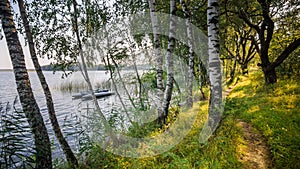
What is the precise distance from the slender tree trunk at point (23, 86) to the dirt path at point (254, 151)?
3.92 meters

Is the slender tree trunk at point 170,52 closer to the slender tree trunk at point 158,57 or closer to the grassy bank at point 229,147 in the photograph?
the slender tree trunk at point 158,57

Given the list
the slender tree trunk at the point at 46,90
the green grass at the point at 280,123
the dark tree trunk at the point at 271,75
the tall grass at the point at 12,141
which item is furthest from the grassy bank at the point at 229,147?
the dark tree trunk at the point at 271,75

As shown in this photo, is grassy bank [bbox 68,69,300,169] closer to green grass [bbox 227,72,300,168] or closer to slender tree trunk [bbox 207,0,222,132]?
green grass [bbox 227,72,300,168]

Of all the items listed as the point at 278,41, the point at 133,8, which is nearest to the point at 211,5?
the point at 133,8

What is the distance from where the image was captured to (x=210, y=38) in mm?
5395

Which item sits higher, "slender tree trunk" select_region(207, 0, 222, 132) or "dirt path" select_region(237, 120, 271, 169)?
"slender tree trunk" select_region(207, 0, 222, 132)

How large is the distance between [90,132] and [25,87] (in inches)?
113

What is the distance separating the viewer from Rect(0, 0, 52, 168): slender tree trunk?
11.6 feet

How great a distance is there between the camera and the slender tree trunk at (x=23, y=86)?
3.54 meters

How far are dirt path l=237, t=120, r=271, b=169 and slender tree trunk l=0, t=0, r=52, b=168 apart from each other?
392 cm

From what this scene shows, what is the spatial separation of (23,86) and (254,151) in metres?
5.00

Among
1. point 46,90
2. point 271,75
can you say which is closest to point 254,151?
point 46,90

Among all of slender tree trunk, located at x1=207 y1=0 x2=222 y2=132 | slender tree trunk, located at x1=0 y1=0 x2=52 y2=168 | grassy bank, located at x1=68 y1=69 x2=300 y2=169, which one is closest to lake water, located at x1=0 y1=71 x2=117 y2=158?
slender tree trunk, located at x1=0 y1=0 x2=52 y2=168

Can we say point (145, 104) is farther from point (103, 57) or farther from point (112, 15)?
point (112, 15)
